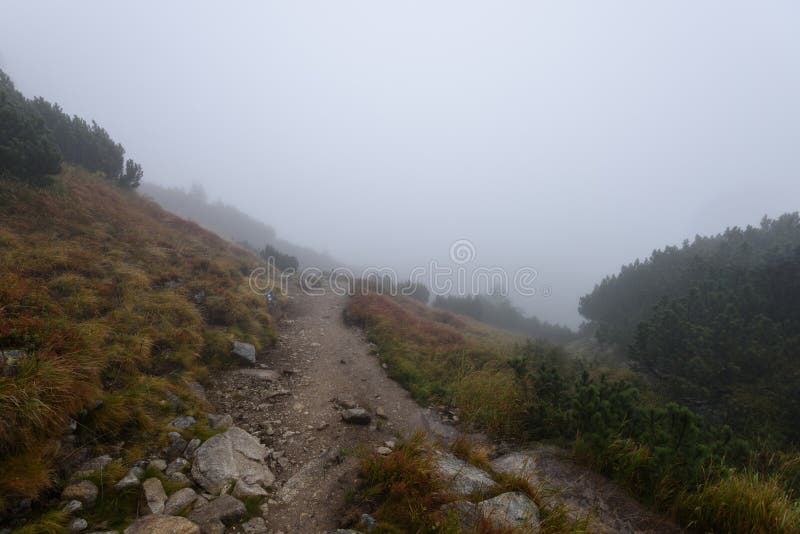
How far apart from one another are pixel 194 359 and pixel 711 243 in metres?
29.1

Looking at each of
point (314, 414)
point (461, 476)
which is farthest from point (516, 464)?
point (314, 414)

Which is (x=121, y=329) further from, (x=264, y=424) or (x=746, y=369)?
(x=746, y=369)

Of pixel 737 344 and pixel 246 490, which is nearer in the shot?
pixel 246 490

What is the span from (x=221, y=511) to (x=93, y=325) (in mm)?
4712

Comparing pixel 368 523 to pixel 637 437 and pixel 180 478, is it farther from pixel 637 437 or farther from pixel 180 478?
pixel 637 437

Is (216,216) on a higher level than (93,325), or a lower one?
higher

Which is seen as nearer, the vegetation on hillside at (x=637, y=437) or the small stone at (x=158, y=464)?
the vegetation on hillside at (x=637, y=437)

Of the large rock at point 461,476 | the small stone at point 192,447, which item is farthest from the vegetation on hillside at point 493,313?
the small stone at point 192,447

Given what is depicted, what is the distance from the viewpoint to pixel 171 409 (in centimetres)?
526

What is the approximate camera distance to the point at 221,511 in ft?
11.8

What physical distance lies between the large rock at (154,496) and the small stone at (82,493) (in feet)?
1.39

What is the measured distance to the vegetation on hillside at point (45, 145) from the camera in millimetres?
10375

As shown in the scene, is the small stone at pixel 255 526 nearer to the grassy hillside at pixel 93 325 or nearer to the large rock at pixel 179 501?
the large rock at pixel 179 501

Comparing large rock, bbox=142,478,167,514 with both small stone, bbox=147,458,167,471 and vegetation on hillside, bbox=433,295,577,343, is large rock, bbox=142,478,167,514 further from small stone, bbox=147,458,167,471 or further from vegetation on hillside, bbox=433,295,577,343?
vegetation on hillside, bbox=433,295,577,343
